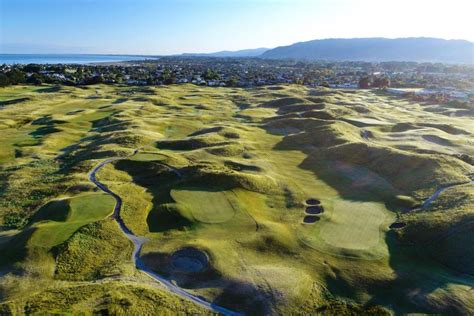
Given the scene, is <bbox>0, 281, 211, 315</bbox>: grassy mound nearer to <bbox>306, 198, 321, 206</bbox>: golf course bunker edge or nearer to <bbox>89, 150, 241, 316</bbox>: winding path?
<bbox>89, 150, 241, 316</bbox>: winding path

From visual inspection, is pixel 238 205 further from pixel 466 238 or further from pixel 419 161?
pixel 419 161

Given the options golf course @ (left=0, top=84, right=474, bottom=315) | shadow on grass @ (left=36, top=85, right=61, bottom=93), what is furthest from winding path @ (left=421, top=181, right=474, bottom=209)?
shadow on grass @ (left=36, top=85, right=61, bottom=93)

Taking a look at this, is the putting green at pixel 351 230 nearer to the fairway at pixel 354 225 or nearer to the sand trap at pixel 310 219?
the fairway at pixel 354 225

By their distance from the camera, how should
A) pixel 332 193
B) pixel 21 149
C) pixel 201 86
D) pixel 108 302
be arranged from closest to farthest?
pixel 108 302 → pixel 332 193 → pixel 21 149 → pixel 201 86

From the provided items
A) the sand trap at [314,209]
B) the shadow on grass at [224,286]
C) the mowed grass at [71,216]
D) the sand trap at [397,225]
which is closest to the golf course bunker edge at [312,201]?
the sand trap at [314,209]

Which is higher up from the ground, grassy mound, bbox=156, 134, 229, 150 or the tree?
the tree

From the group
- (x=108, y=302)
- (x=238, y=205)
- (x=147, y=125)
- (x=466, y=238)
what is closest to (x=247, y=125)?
(x=147, y=125)
